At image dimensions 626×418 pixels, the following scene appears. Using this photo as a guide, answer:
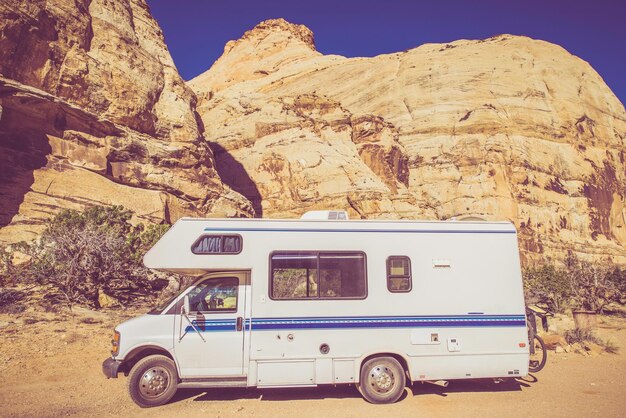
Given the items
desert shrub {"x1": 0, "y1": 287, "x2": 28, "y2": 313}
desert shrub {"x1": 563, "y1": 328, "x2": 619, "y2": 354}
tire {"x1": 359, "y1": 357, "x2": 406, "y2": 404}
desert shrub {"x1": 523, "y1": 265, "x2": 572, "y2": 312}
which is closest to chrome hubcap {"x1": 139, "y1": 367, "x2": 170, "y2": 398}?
tire {"x1": 359, "y1": 357, "x2": 406, "y2": 404}

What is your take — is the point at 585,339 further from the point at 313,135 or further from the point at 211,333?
the point at 313,135

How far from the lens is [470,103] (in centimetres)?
5528

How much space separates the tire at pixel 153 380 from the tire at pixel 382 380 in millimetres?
3176

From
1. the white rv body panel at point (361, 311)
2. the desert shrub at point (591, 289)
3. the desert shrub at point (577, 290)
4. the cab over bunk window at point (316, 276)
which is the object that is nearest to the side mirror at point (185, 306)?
the white rv body panel at point (361, 311)

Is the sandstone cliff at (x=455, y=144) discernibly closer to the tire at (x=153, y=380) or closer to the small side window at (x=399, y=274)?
the small side window at (x=399, y=274)

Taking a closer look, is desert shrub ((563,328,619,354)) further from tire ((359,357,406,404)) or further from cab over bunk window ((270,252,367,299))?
cab over bunk window ((270,252,367,299))

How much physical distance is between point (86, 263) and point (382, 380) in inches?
460

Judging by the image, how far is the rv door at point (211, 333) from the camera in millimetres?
6594

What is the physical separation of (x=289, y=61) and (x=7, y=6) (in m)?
78.3

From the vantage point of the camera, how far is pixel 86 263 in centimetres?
1407

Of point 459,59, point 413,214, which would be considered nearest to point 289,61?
point 459,59

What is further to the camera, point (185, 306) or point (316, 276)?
point (316, 276)

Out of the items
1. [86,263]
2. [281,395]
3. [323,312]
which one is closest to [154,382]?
[281,395]

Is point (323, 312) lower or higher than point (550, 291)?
lower
